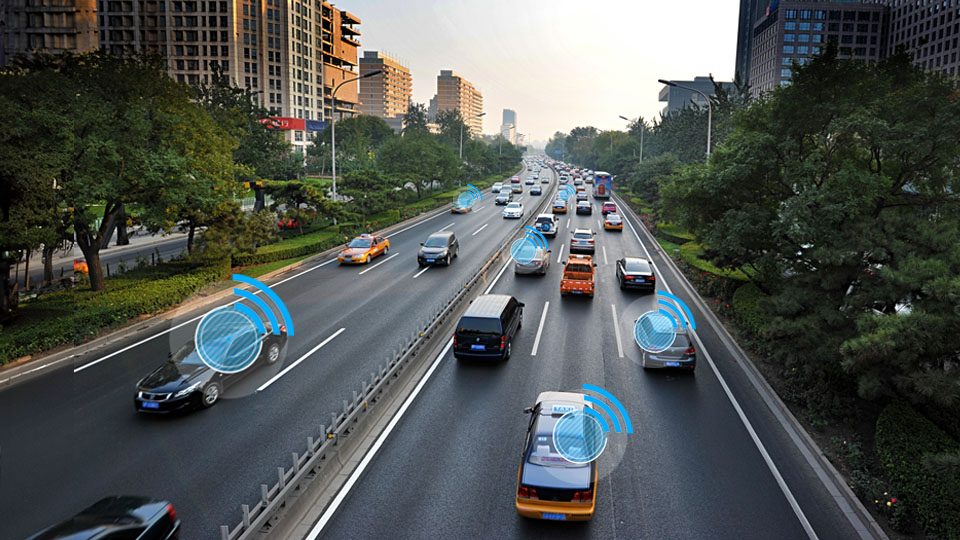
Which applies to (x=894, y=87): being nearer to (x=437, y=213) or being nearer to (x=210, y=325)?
(x=210, y=325)

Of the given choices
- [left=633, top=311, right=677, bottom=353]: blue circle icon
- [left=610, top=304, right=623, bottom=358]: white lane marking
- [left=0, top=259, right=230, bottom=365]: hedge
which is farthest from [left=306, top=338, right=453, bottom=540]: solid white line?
[left=0, top=259, right=230, bottom=365]: hedge

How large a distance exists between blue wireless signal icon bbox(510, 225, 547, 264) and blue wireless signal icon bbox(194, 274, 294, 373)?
46.2 feet

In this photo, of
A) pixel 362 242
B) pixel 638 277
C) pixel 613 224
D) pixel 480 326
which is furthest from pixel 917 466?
pixel 613 224

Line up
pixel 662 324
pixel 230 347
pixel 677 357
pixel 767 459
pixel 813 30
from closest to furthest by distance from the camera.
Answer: pixel 767 459 < pixel 230 347 < pixel 677 357 < pixel 662 324 < pixel 813 30

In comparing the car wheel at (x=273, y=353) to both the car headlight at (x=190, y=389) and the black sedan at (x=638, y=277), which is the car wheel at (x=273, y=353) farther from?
the black sedan at (x=638, y=277)

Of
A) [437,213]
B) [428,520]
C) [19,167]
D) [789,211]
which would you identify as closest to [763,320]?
[789,211]

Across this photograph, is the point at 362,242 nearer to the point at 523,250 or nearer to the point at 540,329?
the point at 523,250

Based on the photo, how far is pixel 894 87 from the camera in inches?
727

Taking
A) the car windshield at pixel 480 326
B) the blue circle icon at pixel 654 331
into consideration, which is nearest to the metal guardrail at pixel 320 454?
the car windshield at pixel 480 326

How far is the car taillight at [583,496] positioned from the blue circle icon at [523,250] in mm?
22374

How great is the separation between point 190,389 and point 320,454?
5.06 meters

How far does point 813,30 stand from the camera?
151000mm

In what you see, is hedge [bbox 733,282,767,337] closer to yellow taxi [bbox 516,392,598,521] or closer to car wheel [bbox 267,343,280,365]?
yellow taxi [bbox 516,392,598,521]

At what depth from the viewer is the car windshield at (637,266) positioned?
96.0 ft
